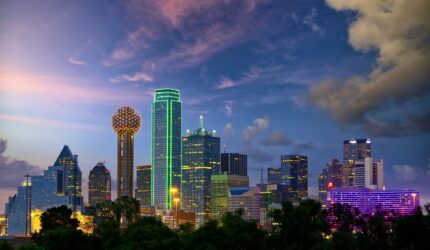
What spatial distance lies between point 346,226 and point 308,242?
48360 mm

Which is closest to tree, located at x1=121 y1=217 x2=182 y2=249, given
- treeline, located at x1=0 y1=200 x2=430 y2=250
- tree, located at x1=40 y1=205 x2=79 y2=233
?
treeline, located at x1=0 y1=200 x2=430 y2=250

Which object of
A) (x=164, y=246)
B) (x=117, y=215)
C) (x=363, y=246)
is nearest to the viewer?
(x=164, y=246)

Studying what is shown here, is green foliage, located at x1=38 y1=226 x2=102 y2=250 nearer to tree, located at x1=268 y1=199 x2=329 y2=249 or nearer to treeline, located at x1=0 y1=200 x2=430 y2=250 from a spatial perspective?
treeline, located at x1=0 y1=200 x2=430 y2=250

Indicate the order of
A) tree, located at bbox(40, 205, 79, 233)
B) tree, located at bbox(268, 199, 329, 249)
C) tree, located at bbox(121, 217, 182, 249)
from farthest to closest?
tree, located at bbox(40, 205, 79, 233)
tree, located at bbox(268, 199, 329, 249)
tree, located at bbox(121, 217, 182, 249)

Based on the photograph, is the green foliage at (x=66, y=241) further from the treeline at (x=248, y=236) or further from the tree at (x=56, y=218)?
the tree at (x=56, y=218)

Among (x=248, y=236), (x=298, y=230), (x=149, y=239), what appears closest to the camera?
(x=248, y=236)

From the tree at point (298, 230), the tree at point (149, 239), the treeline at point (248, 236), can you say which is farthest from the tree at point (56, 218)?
the tree at point (298, 230)

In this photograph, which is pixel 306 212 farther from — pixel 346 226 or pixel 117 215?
pixel 117 215

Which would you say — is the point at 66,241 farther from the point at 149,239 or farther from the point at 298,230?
the point at 298,230

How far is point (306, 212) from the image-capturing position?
75000 millimetres

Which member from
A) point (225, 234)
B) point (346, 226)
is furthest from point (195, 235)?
point (346, 226)

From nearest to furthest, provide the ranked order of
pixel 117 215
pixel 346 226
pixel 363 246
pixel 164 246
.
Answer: pixel 164 246 → pixel 363 246 → pixel 346 226 → pixel 117 215

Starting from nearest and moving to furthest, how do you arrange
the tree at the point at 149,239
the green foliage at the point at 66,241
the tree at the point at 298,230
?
the tree at the point at 149,239
the tree at the point at 298,230
the green foliage at the point at 66,241

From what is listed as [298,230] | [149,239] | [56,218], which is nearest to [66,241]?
[149,239]
